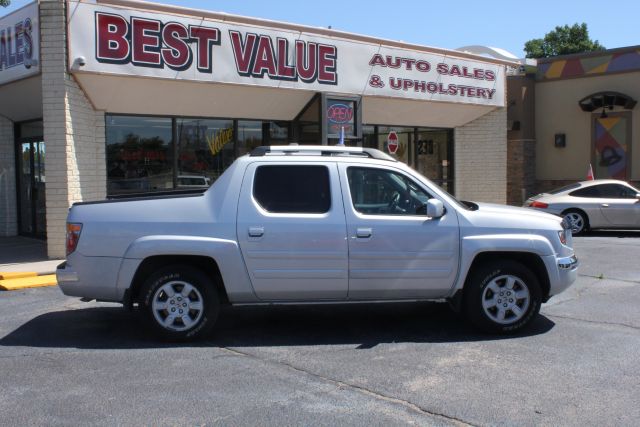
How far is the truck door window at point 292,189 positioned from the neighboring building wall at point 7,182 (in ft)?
→ 33.4

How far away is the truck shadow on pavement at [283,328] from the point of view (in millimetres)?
6425

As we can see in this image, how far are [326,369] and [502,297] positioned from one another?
2103 millimetres

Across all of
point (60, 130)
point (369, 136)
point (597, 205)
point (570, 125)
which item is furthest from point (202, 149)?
point (570, 125)

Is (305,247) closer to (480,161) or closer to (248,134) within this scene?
(248,134)

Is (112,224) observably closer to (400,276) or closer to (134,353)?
(134,353)

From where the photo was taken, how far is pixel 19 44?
11.7 meters

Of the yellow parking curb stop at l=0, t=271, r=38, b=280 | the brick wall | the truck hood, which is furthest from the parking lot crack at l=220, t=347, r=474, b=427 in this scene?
the brick wall

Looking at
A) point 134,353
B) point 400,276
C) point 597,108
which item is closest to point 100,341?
point 134,353

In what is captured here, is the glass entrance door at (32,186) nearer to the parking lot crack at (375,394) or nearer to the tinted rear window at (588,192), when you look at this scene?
the parking lot crack at (375,394)

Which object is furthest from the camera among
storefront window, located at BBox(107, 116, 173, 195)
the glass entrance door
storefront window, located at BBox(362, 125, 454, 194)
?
storefront window, located at BBox(362, 125, 454, 194)

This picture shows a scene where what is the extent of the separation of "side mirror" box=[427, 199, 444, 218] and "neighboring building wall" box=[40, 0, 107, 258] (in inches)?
298

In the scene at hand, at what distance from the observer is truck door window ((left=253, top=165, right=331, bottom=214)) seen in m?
6.35

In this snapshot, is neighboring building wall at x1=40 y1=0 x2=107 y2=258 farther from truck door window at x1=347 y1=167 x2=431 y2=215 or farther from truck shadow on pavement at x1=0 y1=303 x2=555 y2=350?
truck door window at x1=347 y1=167 x2=431 y2=215

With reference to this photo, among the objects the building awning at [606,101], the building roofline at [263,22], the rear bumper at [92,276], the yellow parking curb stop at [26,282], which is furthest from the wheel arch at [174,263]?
the building awning at [606,101]
